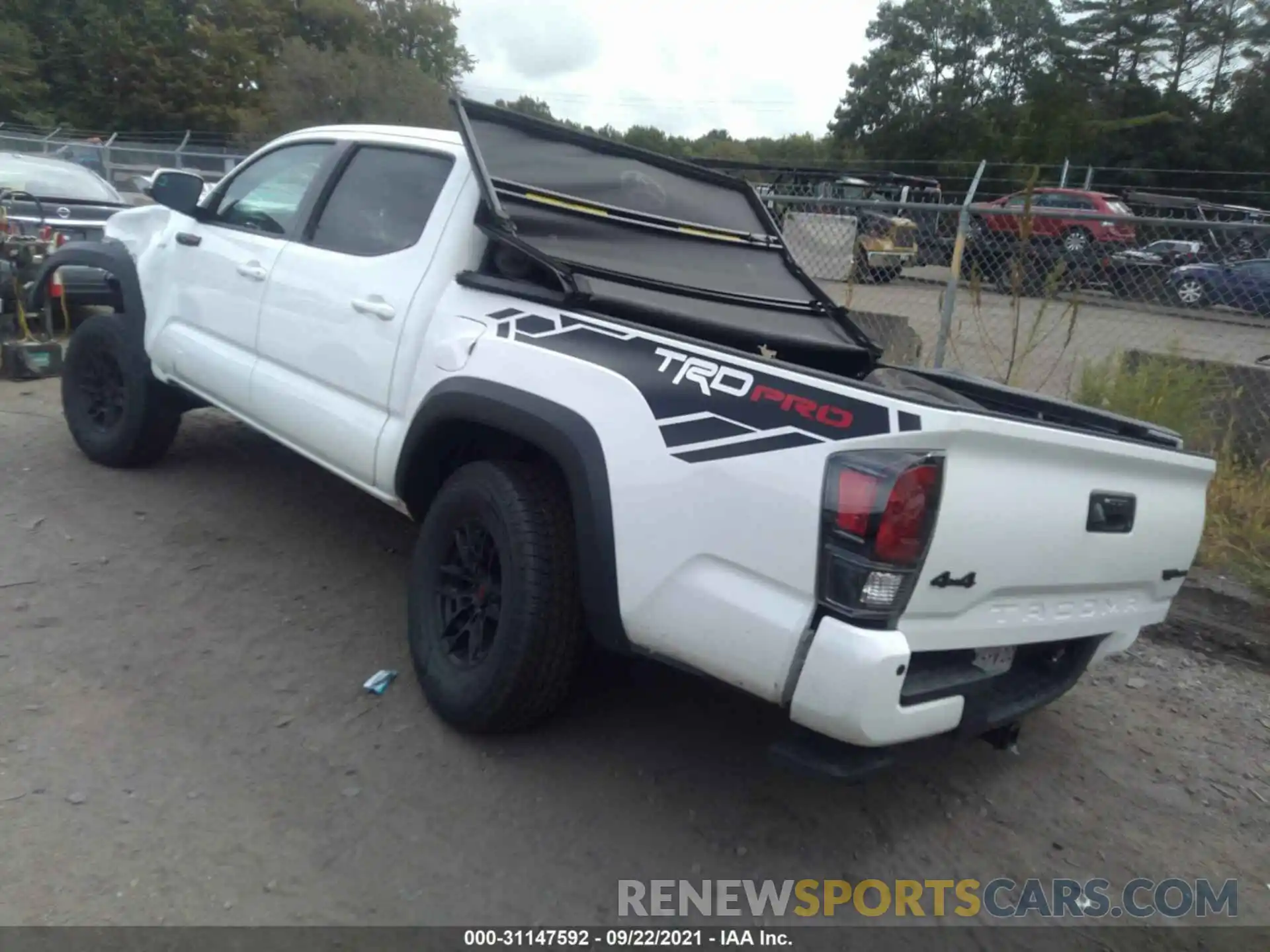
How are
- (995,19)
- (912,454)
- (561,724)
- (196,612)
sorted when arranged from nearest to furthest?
(912,454) < (561,724) < (196,612) < (995,19)

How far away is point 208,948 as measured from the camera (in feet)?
8.42

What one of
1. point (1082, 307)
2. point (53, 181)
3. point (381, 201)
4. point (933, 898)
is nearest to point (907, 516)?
point (933, 898)

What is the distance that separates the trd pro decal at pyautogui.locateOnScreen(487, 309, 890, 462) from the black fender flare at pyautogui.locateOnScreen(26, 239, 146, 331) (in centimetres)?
312

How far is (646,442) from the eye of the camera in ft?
9.37

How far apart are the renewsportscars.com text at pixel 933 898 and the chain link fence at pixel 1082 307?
3.46 m

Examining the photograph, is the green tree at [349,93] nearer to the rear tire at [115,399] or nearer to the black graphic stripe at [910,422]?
the rear tire at [115,399]

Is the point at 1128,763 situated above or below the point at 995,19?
below

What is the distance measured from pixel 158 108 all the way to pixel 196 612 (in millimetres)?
49967

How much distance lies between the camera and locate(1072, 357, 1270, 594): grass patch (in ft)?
16.7

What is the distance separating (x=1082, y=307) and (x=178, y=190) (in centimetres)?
549

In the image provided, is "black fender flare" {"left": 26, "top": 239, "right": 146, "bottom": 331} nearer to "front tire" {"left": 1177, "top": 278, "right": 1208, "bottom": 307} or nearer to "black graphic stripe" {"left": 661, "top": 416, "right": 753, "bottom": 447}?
"black graphic stripe" {"left": 661, "top": 416, "right": 753, "bottom": 447}

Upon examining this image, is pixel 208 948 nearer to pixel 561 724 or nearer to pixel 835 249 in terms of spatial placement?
pixel 561 724

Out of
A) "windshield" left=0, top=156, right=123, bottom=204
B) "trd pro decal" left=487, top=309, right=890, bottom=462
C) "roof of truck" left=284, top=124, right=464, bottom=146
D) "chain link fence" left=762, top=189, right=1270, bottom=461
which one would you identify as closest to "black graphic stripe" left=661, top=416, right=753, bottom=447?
"trd pro decal" left=487, top=309, right=890, bottom=462

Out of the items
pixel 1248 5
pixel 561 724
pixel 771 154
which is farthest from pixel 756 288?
pixel 771 154
